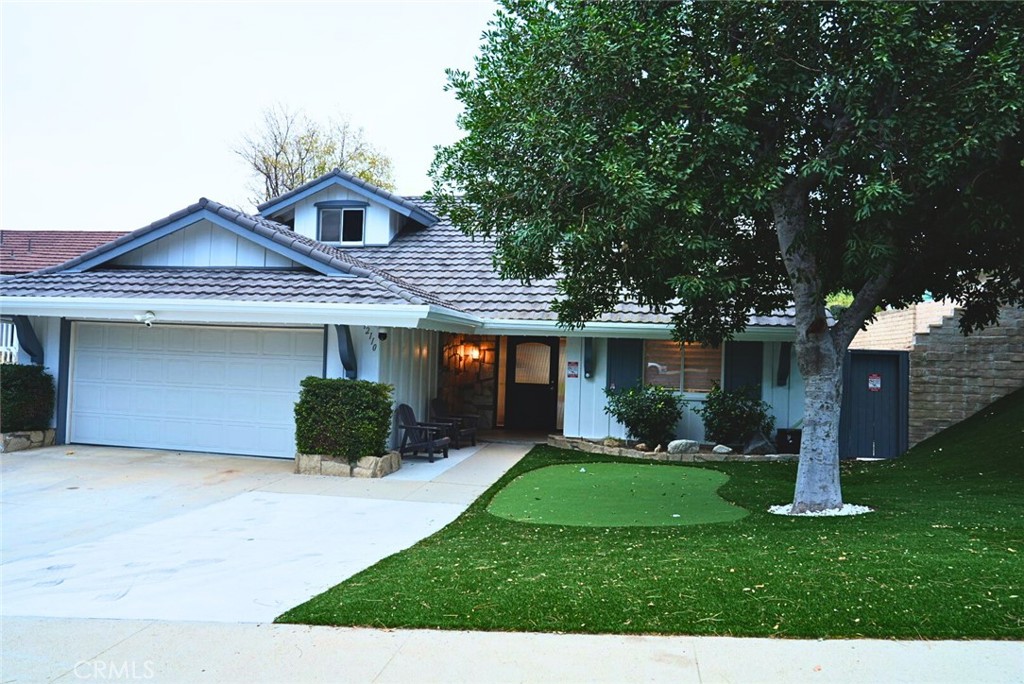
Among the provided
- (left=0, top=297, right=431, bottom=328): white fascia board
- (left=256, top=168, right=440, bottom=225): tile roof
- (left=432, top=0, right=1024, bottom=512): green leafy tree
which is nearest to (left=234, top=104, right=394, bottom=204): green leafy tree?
(left=256, top=168, right=440, bottom=225): tile roof

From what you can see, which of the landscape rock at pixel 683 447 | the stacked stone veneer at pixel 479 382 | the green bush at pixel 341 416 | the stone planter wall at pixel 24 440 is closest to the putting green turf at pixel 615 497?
the landscape rock at pixel 683 447

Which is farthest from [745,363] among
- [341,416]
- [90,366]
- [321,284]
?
[90,366]

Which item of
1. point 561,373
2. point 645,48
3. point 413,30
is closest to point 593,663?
point 645,48

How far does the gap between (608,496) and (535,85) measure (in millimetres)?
5384

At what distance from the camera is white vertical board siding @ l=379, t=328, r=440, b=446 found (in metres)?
13.4

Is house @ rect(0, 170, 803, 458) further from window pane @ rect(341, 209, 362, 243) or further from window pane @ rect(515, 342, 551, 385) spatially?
window pane @ rect(341, 209, 362, 243)

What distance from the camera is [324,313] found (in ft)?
39.2

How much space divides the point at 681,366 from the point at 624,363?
112 centimetres

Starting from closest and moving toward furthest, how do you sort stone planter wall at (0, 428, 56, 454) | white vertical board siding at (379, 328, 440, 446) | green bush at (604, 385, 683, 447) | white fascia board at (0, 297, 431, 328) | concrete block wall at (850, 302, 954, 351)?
white fascia board at (0, 297, 431, 328)
stone planter wall at (0, 428, 56, 454)
white vertical board siding at (379, 328, 440, 446)
green bush at (604, 385, 683, 447)
concrete block wall at (850, 302, 954, 351)

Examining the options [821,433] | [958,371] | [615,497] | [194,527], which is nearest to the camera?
[194,527]

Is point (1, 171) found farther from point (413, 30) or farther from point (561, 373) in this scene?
point (561, 373)

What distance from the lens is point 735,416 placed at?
14.4 m

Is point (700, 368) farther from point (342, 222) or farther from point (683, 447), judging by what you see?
point (342, 222)

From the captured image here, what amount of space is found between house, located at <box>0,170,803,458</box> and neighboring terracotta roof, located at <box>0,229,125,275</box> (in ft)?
41.4
